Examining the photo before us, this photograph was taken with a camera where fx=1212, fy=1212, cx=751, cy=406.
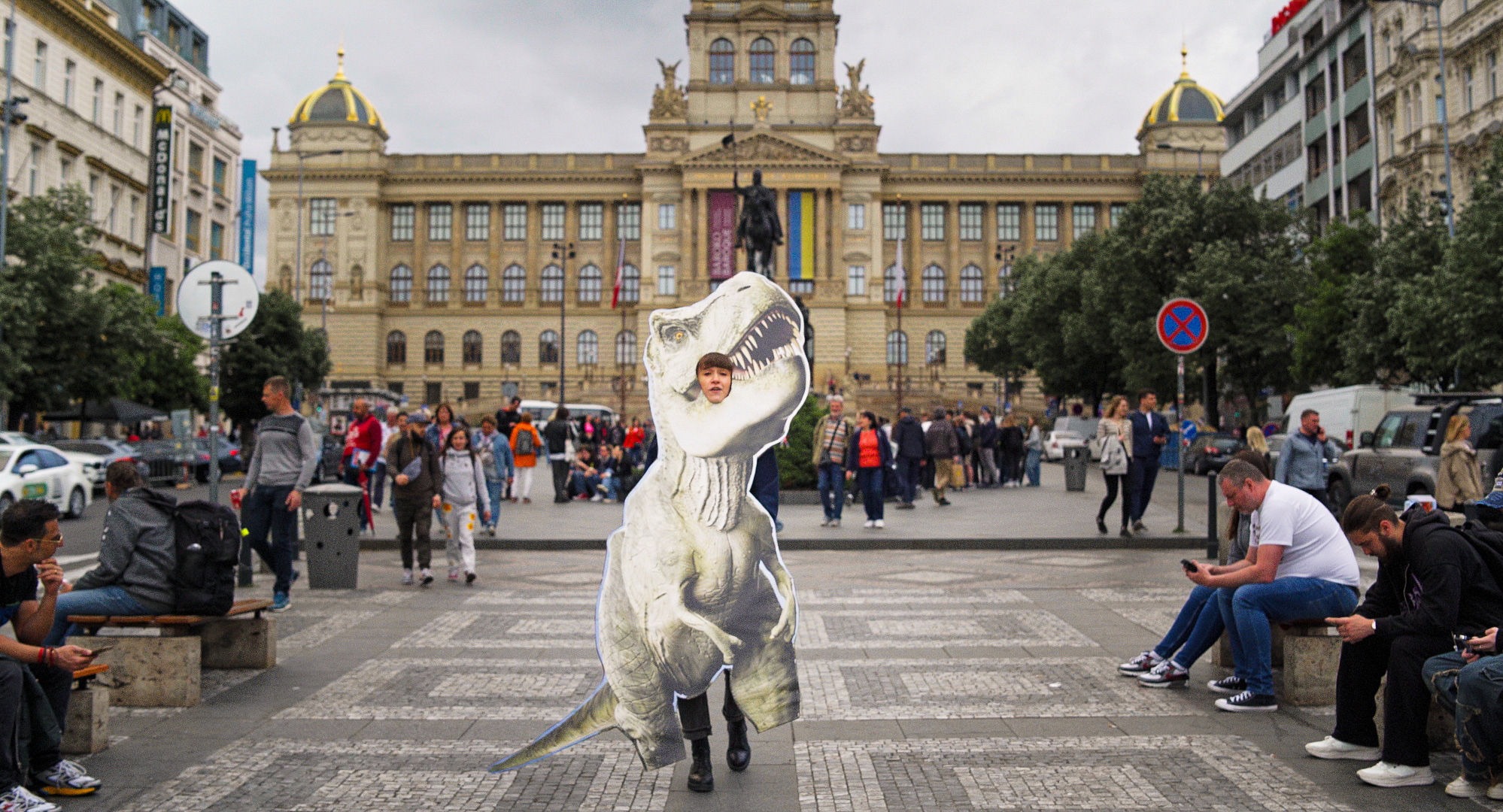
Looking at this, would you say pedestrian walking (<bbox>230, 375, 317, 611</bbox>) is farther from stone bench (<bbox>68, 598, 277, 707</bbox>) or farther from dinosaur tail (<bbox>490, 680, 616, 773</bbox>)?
dinosaur tail (<bbox>490, 680, 616, 773</bbox>)

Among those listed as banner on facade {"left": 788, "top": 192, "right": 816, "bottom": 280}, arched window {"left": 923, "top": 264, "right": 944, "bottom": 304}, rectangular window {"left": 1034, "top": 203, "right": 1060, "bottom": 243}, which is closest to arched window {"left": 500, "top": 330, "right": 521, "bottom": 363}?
banner on facade {"left": 788, "top": 192, "right": 816, "bottom": 280}

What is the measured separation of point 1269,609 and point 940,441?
15.6 m

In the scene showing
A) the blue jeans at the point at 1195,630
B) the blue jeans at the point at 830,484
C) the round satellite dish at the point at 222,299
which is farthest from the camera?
the blue jeans at the point at 830,484

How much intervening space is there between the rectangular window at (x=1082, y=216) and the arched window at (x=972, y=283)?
7.46m

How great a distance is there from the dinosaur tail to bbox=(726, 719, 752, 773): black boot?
652mm

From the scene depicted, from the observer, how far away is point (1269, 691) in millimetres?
6441

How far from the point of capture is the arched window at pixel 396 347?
8681cm

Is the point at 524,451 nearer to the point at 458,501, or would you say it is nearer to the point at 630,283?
the point at 458,501

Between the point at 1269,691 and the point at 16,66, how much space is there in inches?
1816

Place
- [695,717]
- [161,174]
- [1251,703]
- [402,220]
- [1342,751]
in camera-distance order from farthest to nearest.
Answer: [402,220] → [161,174] → [1251,703] → [1342,751] → [695,717]

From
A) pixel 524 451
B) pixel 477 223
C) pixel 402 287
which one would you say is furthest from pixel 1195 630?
pixel 402 287

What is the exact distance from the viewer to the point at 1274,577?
21.6 feet

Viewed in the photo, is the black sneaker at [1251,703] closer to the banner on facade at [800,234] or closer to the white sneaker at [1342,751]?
the white sneaker at [1342,751]

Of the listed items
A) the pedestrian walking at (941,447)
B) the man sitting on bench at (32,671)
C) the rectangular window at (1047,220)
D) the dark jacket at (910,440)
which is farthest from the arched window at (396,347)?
the man sitting on bench at (32,671)
